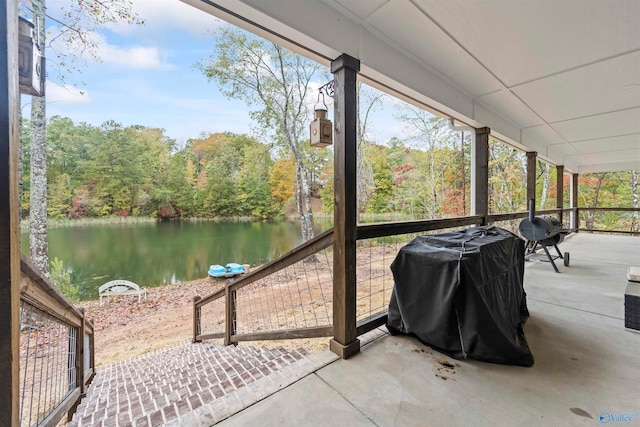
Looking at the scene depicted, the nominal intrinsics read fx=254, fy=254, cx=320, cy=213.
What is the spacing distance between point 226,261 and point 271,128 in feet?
19.9

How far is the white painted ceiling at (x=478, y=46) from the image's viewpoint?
5.26ft

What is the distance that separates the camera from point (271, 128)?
946cm

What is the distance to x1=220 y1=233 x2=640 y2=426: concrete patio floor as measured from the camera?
Result: 4.11 ft

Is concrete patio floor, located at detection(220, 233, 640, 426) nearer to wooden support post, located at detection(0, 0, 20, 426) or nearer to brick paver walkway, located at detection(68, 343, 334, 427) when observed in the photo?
brick paver walkway, located at detection(68, 343, 334, 427)

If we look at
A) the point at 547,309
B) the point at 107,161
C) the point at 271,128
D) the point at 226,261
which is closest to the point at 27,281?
the point at 547,309

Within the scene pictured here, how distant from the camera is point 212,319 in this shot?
230 inches

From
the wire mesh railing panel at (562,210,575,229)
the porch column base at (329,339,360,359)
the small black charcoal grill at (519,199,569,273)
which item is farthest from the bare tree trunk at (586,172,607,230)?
the porch column base at (329,339,360,359)

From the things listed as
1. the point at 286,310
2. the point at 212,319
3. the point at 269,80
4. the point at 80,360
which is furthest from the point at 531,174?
the point at 269,80

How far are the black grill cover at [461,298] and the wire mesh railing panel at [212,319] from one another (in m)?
3.98

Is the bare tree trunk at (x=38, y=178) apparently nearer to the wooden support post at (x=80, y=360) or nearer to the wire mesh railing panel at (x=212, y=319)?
the wire mesh railing panel at (x=212, y=319)

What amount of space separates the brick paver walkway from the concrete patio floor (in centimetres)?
10

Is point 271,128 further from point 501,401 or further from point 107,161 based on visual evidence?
point 107,161

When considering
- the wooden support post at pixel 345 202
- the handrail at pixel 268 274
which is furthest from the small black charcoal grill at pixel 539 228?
the handrail at pixel 268 274

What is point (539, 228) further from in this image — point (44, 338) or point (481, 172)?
point (44, 338)
